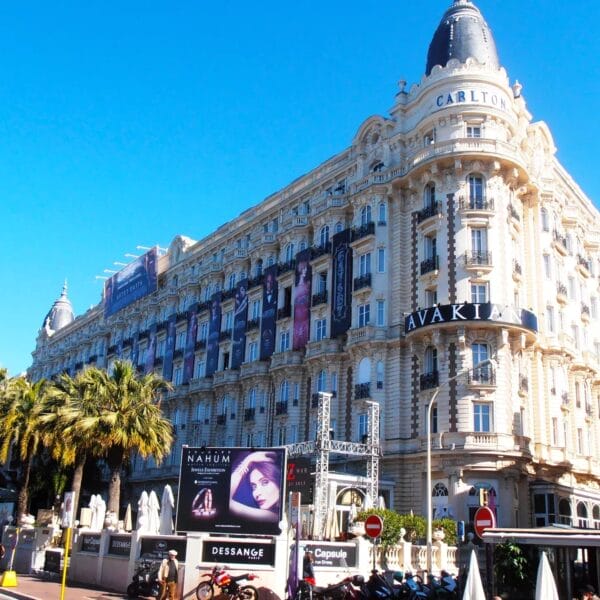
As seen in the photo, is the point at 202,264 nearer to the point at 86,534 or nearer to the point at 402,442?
the point at 402,442

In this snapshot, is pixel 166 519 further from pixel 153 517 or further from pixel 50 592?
pixel 50 592

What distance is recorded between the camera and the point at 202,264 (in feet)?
233

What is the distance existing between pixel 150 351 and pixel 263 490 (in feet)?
164

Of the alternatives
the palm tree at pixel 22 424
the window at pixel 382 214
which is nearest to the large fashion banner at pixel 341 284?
the window at pixel 382 214

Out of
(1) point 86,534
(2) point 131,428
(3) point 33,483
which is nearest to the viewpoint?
(1) point 86,534

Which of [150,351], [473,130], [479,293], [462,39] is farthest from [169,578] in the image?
[150,351]

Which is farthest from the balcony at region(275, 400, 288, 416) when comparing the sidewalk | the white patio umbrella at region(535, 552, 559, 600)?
the white patio umbrella at region(535, 552, 559, 600)

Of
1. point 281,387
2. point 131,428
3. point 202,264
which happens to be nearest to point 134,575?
point 131,428

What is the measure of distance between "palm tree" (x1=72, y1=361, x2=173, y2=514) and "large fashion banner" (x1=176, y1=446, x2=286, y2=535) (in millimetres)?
12543

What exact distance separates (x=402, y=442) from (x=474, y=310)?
27.6ft

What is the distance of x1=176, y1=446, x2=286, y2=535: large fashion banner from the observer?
81.8 ft

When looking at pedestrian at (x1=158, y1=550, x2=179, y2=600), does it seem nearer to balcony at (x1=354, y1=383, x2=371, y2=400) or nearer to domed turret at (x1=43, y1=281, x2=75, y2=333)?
balcony at (x1=354, y1=383, x2=371, y2=400)

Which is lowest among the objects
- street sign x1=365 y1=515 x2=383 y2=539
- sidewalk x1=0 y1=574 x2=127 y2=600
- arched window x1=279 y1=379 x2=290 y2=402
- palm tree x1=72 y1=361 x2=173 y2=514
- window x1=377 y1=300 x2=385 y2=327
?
sidewalk x1=0 y1=574 x2=127 y2=600

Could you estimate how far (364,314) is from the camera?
46.8m
